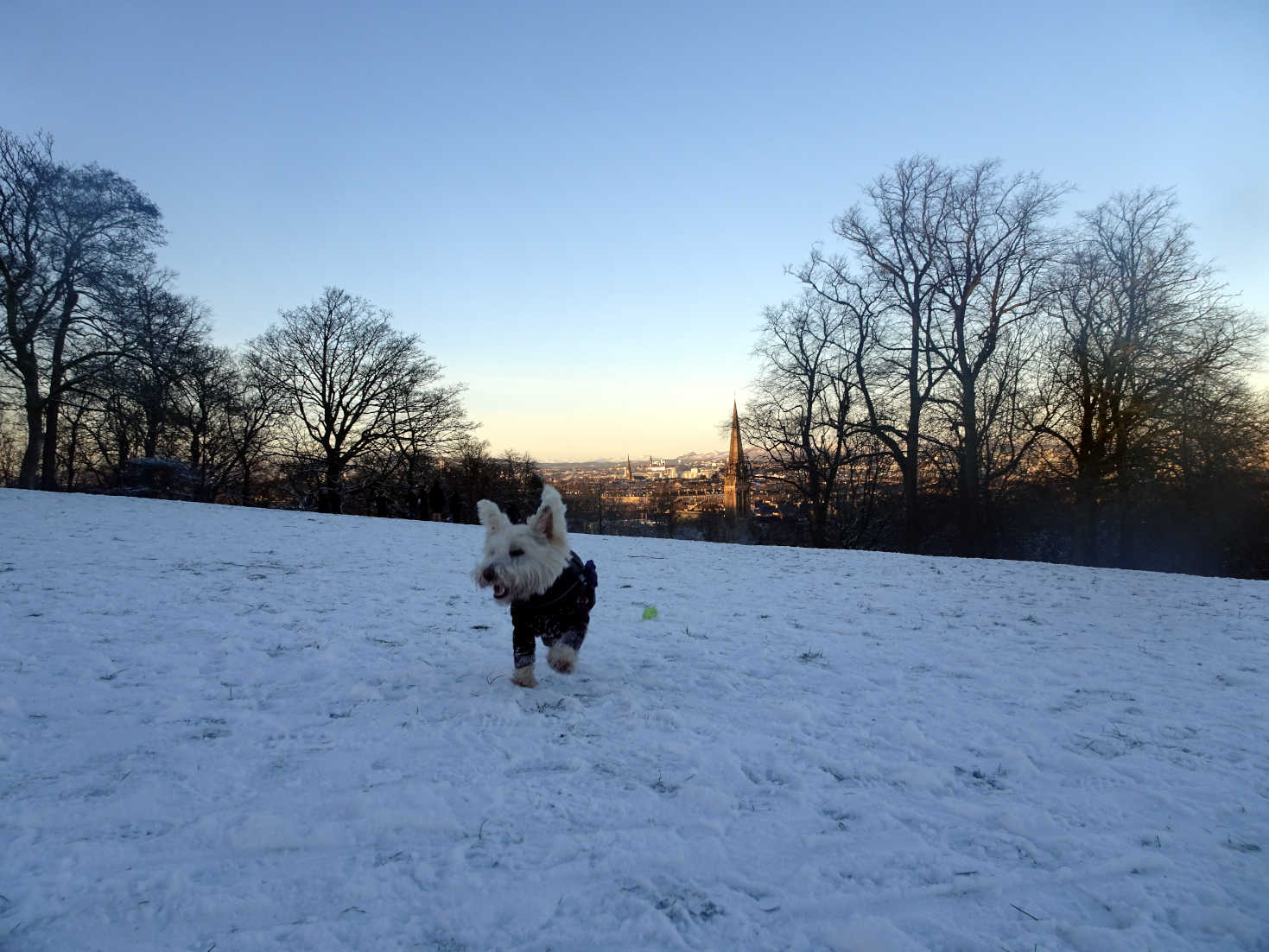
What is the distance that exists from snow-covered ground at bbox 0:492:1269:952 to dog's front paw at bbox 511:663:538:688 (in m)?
0.18

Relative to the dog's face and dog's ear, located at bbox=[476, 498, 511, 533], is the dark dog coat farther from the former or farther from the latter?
dog's ear, located at bbox=[476, 498, 511, 533]

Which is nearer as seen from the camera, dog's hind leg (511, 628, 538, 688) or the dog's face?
the dog's face

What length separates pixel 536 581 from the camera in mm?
4652

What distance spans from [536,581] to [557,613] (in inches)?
15.3

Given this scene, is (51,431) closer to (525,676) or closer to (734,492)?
(525,676)

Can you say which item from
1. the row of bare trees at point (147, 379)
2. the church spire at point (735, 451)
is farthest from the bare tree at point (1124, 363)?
the row of bare trees at point (147, 379)

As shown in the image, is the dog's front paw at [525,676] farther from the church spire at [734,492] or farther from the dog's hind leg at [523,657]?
the church spire at [734,492]

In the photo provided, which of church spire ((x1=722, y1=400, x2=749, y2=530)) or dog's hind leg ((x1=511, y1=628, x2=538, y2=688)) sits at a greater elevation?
church spire ((x1=722, y1=400, x2=749, y2=530))

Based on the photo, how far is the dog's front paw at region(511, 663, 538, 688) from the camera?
4750 mm

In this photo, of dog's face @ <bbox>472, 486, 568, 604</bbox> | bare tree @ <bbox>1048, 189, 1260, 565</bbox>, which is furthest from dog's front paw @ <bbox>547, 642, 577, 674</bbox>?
bare tree @ <bbox>1048, 189, 1260, 565</bbox>

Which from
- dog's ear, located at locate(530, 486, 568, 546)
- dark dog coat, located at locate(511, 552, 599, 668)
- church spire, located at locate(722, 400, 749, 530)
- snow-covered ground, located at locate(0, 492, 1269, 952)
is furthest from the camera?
church spire, located at locate(722, 400, 749, 530)

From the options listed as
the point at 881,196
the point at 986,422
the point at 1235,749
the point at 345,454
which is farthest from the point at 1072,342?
the point at 345,454

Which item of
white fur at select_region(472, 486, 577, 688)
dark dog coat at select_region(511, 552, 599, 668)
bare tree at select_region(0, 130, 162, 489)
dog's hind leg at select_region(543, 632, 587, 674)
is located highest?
bare tree at select_region(0, 130, 162, 489)

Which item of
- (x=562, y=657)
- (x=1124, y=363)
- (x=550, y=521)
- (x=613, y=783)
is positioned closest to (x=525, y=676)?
(x=562, y=657)
